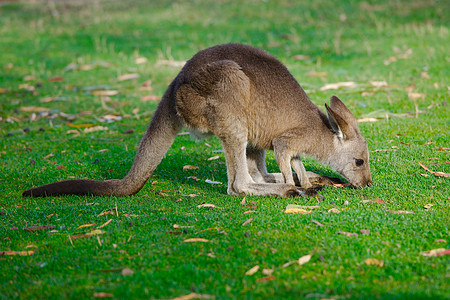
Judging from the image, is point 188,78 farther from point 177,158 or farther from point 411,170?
point 411,170

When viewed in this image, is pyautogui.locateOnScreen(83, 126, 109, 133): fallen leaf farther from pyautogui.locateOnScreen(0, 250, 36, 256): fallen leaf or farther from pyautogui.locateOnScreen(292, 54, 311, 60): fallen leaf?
pyautogui.locateOnScreen(292, 54, 311, 60): fallen leaf

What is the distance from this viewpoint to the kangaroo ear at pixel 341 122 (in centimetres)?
545

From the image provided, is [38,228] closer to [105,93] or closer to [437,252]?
[437,252]

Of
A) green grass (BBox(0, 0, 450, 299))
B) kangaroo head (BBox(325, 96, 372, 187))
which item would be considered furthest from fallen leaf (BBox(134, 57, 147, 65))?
kangaroo head (BBox(325, 96, 372, 187))

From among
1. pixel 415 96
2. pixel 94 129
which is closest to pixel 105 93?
pixel 94 129

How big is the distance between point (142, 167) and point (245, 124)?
3.64 feet

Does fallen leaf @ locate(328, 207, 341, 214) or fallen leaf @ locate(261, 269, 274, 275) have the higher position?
fallen leaf @ locate(261, 269, 274, 275)

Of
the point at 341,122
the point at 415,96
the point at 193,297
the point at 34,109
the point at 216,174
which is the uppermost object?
the point at 341,122

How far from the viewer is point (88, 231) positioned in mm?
4402

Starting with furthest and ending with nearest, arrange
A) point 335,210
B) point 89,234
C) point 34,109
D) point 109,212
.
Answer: point 34,109 < point 109,212 < point 335,210 < point 89,234

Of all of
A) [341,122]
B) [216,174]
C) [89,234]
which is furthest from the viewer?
[216,174]

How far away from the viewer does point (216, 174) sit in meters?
6.29

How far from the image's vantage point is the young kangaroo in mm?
5406

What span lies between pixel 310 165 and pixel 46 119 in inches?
177
